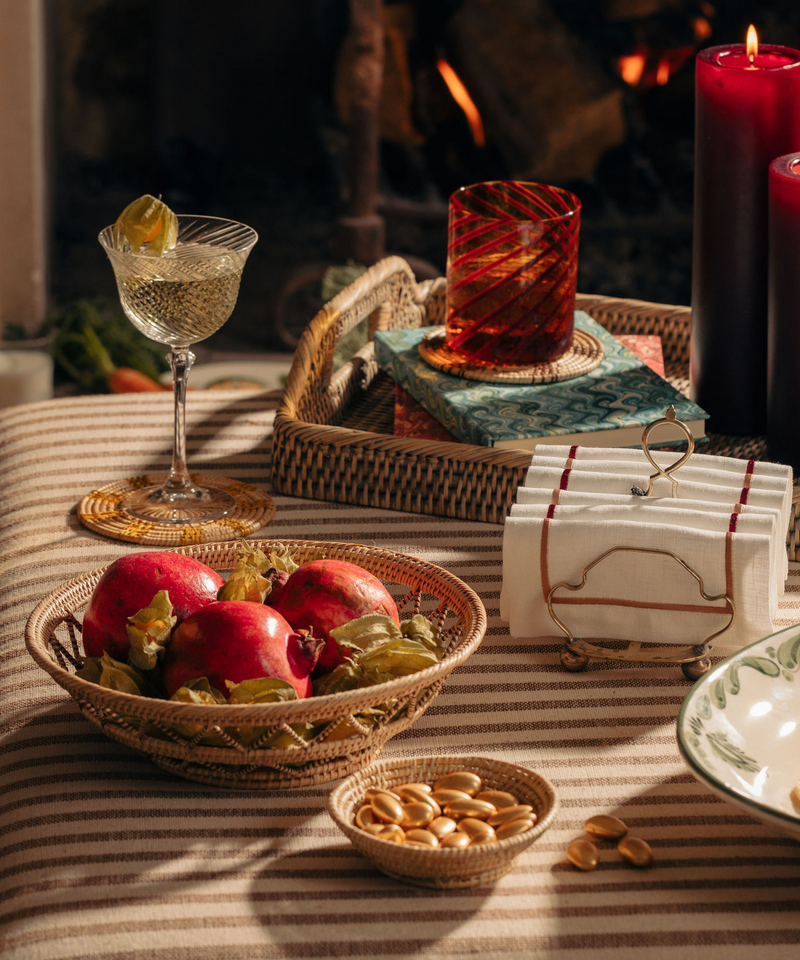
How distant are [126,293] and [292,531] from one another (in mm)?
188

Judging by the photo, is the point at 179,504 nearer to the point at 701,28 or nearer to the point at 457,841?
the point at 457,841

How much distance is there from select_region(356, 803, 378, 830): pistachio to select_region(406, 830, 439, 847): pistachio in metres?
0.02

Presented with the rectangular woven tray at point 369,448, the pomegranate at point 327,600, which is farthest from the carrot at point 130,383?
the pomegranate at point 327,600

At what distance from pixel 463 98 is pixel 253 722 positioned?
7.02ft

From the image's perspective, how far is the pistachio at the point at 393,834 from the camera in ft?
1.49

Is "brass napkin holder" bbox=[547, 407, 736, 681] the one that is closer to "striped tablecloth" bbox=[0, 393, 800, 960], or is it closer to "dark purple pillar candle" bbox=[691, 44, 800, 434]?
"striped tablecloth" bbox=[0, 393, 800, 960]

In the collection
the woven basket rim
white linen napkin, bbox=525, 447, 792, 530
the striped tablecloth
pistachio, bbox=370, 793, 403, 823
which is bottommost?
the striped tablecloth

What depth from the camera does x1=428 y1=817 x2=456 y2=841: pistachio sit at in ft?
1.51

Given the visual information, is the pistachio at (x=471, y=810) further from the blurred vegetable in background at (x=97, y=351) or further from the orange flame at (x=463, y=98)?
the orange flame at (x=463, y=98)

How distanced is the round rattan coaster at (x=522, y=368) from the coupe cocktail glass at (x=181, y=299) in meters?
0.19

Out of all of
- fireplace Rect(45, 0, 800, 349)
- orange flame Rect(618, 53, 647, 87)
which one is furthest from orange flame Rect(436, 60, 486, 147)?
orange flame Rect(618, 53, 647, 87)

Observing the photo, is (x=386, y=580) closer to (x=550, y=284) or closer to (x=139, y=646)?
(x=139, y=646)

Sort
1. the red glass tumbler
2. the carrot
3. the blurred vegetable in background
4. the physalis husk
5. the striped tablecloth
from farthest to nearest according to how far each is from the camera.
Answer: the blurred vegetable in background, the carrot, the red glass tumbler, the physalis husk, the striped tablecloth

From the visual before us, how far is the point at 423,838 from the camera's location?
1.49 feet
